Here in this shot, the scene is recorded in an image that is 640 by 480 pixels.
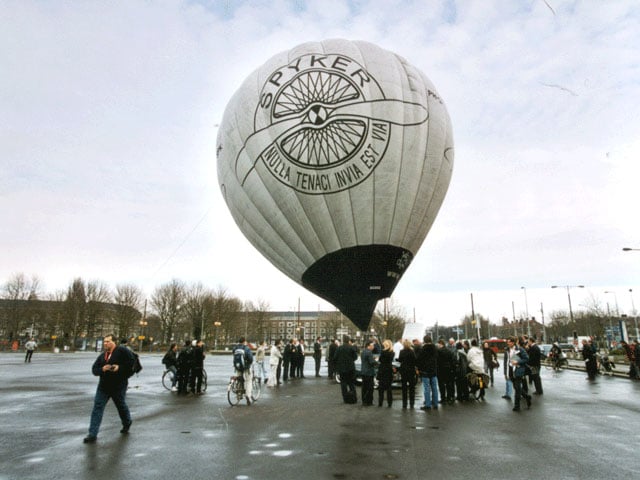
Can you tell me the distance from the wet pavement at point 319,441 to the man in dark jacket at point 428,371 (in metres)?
0.40

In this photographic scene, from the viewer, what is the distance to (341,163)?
45.5 feet

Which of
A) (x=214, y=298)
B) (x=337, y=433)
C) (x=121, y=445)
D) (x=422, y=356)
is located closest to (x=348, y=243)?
(x=422, y=356)

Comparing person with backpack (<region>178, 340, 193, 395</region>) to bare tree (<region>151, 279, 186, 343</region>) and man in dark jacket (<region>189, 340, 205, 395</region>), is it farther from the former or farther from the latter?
bare tree (<region>151, 279, 186, 343</region>)

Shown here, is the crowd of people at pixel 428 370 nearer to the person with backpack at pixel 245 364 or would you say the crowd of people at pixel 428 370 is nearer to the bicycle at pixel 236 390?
the person with backpack at pixel 245 364

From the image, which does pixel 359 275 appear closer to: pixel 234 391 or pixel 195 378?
pixel 234 391

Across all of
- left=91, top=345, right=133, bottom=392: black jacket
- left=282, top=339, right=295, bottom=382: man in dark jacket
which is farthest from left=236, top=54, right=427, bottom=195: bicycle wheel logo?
left=91, top=345, right=133, bottom=392: black jacket

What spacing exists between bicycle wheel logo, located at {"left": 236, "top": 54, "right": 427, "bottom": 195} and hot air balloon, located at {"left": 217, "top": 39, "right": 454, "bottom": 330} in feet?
0.11

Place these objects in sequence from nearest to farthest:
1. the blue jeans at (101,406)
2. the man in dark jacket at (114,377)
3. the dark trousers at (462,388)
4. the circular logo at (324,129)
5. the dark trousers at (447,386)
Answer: the blue jeans at (101,406) < the man in dark jacket at (114,377) < the dark trousers at (447,386) < the dark trousers at (462,388) < the circular logo at (324,129)

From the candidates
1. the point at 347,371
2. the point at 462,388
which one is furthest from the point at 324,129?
the point at 462,388

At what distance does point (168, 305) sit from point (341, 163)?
65.6 m

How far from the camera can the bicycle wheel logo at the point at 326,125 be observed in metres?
13.8

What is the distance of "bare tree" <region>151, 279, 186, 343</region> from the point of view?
72062mm

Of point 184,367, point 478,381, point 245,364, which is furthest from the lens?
point 184,367

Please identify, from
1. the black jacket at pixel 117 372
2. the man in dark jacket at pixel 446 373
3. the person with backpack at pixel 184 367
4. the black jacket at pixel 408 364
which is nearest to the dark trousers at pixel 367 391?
the black jacket at pixel 408 364
